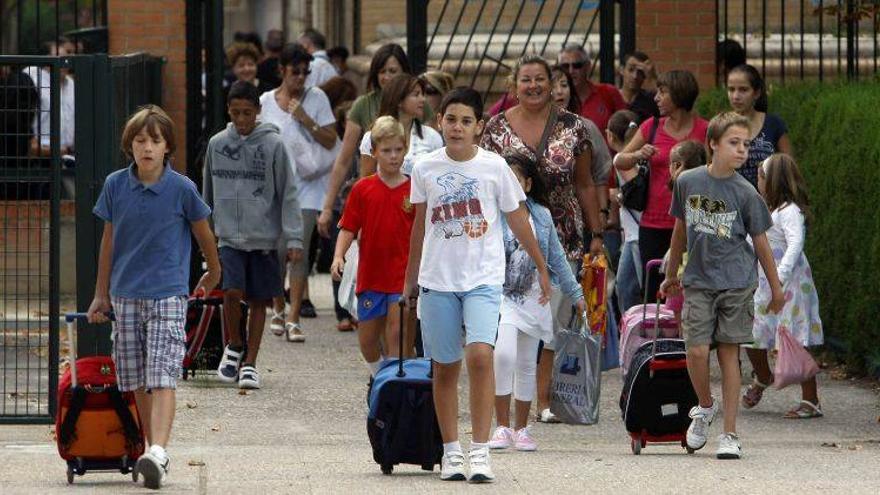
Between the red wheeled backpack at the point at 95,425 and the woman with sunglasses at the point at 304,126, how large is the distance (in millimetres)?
5399

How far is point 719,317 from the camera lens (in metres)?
8.97

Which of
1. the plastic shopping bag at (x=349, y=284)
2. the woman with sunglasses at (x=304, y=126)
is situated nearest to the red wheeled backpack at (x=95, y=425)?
the plastic shopping bag at (x=349, y=284)

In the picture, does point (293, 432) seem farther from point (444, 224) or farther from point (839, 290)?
point (839, 290)

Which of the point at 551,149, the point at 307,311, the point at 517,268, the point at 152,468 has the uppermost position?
the point at 551,149

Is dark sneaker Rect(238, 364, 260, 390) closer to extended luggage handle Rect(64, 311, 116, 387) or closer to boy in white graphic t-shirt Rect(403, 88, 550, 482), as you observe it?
extended luggage handle Rect(64, 311, 116, 387)

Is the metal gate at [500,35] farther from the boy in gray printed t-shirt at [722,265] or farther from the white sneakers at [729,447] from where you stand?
the white sneakers at [729,447]

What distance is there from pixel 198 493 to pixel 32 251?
11.5 ft

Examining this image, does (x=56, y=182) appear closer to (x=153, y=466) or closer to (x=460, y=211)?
(x=153, y=466)

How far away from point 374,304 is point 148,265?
7.35 feet

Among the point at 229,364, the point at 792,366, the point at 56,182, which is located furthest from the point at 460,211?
the point at 229,364

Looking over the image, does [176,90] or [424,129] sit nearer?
[424,129]

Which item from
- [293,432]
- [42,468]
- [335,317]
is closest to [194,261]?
[335,317]

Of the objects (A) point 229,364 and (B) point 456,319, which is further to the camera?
(A) point 229,364

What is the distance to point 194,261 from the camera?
13164 mm
